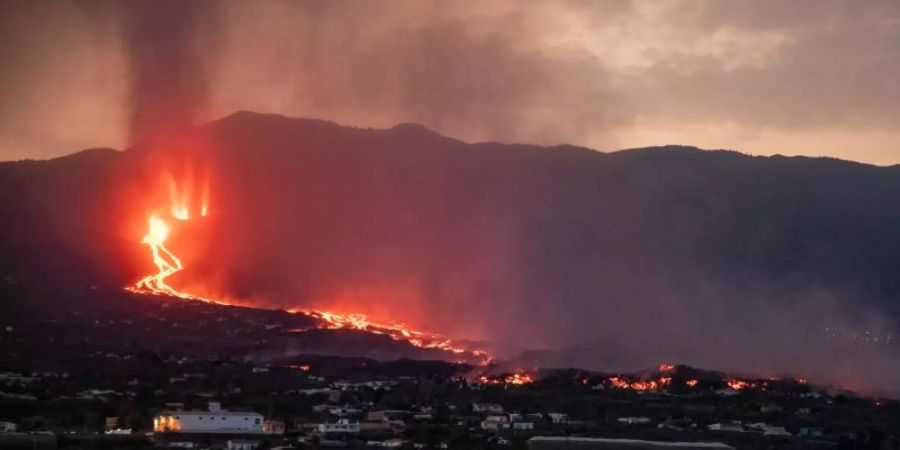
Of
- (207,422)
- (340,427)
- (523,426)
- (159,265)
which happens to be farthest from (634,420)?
(159,265)

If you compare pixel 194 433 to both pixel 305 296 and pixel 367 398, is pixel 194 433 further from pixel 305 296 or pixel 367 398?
pixel 305 296

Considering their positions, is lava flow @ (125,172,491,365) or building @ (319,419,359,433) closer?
building @ (319,419,359,433)

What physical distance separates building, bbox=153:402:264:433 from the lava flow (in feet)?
75.0

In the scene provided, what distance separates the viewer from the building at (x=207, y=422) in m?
35.1

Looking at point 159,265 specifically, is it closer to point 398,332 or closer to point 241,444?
point 398,332

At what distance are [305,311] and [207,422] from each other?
2971 centimetres

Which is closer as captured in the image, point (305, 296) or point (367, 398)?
point (367, 398)

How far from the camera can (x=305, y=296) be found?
67688mm

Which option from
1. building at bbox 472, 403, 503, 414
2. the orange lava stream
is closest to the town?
building at bbox 472, 403, 503, 414

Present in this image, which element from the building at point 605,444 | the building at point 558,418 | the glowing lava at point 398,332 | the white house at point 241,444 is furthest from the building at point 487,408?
the glowing lava at point 398,332

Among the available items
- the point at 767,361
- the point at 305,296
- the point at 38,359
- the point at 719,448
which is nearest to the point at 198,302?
the point at 305,296

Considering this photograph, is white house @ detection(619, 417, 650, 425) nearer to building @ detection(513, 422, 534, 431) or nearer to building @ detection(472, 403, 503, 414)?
building @ detection(513, 422, 534, 431)

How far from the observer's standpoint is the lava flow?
60688 mm

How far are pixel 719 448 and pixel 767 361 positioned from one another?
27.8 metres
